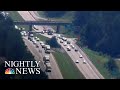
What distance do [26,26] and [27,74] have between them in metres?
0.75

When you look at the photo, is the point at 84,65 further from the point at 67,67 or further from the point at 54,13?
the point at 54,13

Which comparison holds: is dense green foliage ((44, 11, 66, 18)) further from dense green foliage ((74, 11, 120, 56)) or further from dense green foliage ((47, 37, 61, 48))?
dense green foliage ((47, 37, 61, 48))

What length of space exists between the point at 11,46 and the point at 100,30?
4.44 feet

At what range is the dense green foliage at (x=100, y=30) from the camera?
25.9 feet

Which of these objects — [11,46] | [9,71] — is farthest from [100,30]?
[9,71]

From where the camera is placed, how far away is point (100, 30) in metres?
7.99

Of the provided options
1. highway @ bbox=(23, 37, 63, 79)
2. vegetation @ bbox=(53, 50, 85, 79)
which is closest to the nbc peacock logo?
highway @ bbox=(23, 37, 63, 79)

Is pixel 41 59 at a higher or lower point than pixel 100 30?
lower

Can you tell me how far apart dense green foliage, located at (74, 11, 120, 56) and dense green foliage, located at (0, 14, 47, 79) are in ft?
2.77

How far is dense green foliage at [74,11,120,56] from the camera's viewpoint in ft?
25.9

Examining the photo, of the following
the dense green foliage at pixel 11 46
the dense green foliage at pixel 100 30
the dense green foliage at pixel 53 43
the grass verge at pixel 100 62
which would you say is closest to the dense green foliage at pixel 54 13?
the dense green foliage at pixel 100 30

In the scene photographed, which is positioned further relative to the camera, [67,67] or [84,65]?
[84,65]
